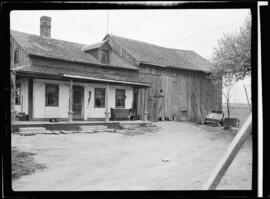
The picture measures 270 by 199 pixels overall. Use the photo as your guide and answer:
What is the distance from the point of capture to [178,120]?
25953mm

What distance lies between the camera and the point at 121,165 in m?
8.04

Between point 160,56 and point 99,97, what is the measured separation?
9441mm

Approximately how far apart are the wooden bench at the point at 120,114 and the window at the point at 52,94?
4346 mm

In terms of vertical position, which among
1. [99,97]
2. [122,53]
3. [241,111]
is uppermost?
[122,53]

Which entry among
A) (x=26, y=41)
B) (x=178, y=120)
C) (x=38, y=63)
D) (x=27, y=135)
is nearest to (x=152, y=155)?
(x=27, y=135)

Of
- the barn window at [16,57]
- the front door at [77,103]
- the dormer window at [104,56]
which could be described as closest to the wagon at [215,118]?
the dormer window at [104,56]

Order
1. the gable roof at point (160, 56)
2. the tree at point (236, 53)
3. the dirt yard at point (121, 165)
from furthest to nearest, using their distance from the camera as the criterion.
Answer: the gable roof at point (160, 56), the tree at point (236, 53), the dirt yard at point (121, 165)

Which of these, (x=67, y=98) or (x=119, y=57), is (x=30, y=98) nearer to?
(x=67, y=98)

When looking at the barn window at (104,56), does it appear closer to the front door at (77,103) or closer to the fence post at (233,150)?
the front door at (77,103)

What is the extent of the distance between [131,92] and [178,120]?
6386mm

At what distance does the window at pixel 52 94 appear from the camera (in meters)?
18.0

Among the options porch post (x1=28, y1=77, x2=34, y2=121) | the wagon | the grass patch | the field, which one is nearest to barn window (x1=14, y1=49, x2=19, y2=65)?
porch post (x1=28, y1=77, x2=34, y2=121)

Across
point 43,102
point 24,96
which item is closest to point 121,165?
point 43,102

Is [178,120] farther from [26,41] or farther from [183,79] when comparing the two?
[26,41]
